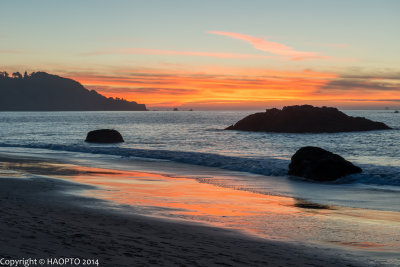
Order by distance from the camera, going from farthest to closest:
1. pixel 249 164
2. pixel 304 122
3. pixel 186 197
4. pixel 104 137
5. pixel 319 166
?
pixel 304 122, pixel 104 137, pixel 249 164, pixel 319 166, pixel 186 197

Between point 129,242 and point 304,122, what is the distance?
70.5m

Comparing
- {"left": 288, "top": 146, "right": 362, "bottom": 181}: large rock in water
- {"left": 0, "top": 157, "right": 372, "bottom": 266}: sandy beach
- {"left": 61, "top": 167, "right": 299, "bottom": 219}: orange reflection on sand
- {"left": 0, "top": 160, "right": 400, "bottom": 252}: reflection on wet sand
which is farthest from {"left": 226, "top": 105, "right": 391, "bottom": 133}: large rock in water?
{"left": 0, "top": 157, "right": 372, "bottom": 266}: sandy beach

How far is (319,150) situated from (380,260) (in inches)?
596

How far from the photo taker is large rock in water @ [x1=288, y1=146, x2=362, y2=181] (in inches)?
773

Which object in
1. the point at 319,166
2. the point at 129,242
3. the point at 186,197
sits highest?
the point at 319,166

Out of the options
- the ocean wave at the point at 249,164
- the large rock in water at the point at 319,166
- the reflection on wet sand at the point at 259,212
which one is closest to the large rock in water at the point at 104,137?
the ocean wave at the point at 249,164

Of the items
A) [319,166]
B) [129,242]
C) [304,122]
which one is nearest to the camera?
[129,242]

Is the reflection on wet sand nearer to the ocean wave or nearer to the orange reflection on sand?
the orange reflection on sand

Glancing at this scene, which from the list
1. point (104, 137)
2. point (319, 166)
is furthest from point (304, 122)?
point (319, 166)

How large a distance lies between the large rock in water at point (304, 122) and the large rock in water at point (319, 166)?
53040 millimetres

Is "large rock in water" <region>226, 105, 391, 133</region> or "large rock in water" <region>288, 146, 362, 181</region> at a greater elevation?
"large rock in water" <region>226, 105, 391, 133</region>

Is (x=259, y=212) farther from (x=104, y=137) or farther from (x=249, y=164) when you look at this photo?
(x=104, y=137)

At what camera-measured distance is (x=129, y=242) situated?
7.55 meters

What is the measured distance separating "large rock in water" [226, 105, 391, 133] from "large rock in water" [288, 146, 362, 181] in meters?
53.0
